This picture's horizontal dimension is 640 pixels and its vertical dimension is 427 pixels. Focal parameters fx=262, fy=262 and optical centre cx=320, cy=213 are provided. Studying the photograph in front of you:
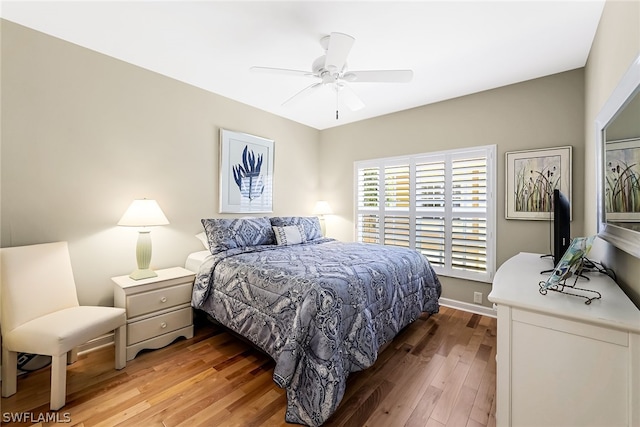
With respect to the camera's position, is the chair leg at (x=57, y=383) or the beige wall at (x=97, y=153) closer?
the chair leg at (x=57, y=383)

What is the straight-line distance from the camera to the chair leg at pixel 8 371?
170 cm

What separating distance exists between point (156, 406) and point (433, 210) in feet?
10.9

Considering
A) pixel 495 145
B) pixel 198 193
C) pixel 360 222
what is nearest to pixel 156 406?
pixel 198 193

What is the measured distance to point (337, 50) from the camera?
1.82 metres

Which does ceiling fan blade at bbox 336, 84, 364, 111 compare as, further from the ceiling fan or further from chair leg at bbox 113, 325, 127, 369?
chair leg at bbox 113, 325, 127, 369

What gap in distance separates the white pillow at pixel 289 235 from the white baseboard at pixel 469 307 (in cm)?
198

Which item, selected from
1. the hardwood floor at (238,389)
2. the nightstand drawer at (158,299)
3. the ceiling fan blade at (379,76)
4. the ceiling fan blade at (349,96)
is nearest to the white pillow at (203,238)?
the nightstand drawer at (158,299)

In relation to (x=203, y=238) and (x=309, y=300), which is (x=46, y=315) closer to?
(x=203, y=238)

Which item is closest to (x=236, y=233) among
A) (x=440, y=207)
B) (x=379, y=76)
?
(x=379, y=76)

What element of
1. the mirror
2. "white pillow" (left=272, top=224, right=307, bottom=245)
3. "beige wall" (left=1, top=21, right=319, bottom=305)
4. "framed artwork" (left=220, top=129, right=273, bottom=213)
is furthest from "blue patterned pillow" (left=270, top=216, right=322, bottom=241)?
the mirror

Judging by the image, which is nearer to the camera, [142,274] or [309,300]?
[309,300]

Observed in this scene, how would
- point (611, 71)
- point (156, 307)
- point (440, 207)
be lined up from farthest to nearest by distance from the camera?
point (440, 207), point (156, 307), point (611, 71)

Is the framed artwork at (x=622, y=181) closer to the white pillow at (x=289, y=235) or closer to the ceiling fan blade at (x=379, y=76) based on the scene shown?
the ceiling fan blade at (x=379, y=76)

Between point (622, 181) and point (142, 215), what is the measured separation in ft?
10.4
